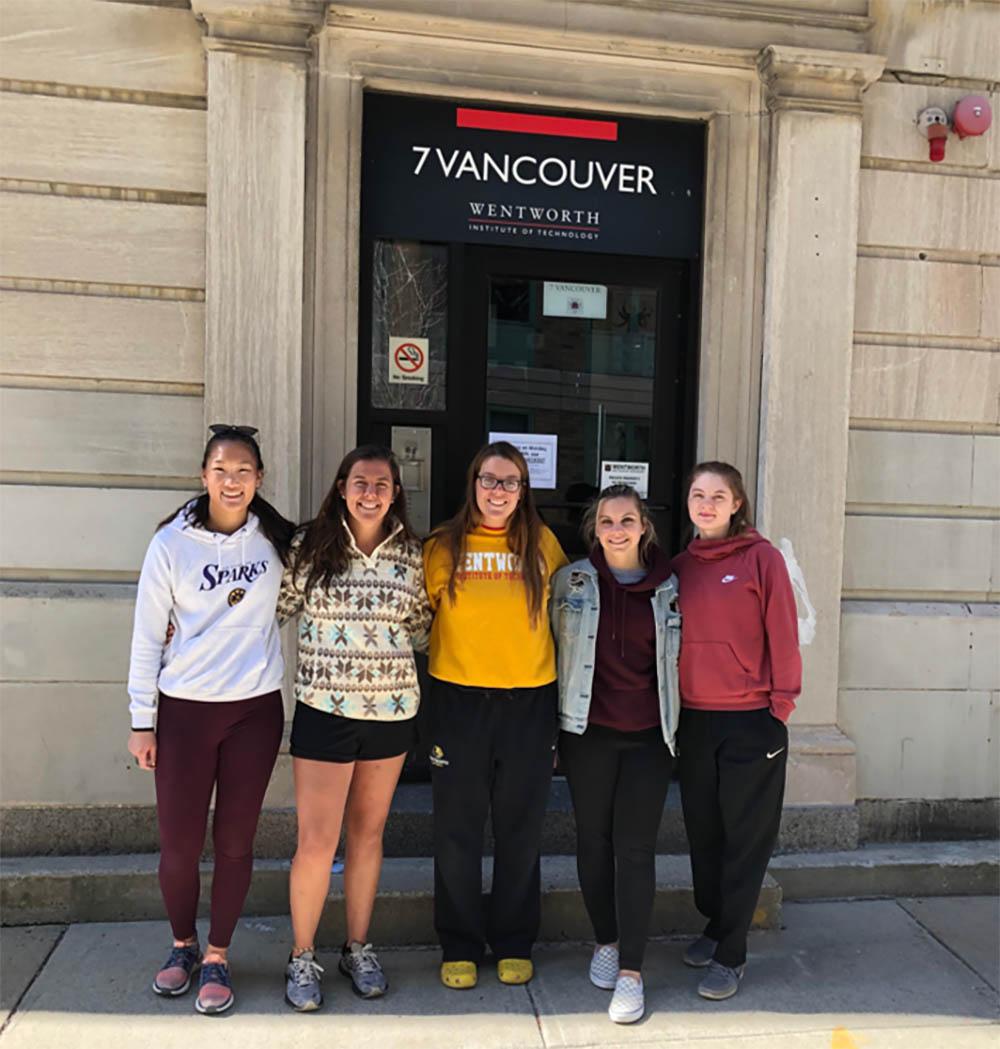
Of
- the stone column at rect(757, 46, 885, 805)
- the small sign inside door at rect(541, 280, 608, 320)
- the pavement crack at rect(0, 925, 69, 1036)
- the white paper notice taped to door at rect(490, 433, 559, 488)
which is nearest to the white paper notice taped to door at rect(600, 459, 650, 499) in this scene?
the white paper notice taped to door at rect(490, 433, 559, 488)

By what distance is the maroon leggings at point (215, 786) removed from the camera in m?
3.12

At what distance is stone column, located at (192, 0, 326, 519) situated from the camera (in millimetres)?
4055

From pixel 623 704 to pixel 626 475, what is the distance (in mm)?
1751

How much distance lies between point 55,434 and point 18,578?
0.65 metres

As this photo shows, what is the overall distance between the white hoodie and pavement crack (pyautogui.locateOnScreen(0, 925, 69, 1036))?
1.09 metres

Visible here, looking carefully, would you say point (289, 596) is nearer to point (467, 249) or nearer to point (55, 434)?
point (55, 434)

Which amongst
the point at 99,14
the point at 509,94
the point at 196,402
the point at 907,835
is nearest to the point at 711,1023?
the point at 907,835

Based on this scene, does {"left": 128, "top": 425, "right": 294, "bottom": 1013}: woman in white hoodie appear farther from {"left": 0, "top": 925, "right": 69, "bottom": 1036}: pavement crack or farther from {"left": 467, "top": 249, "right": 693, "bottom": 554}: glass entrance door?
{"left": 467, "top": 249, "right": 693, "bottom": 554}: glass entrance door

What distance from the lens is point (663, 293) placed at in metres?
4.75

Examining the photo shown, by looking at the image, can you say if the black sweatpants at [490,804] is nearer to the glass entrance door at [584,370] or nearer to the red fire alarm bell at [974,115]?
the glass entrance door at [584,370]

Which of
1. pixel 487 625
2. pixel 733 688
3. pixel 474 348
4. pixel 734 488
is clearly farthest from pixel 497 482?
pixel 474 348

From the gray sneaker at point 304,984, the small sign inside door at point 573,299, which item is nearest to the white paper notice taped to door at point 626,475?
the small sign inside door at point 573,299

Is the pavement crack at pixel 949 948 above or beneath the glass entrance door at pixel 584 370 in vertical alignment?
beneath

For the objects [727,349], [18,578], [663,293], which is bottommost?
[18,578]
